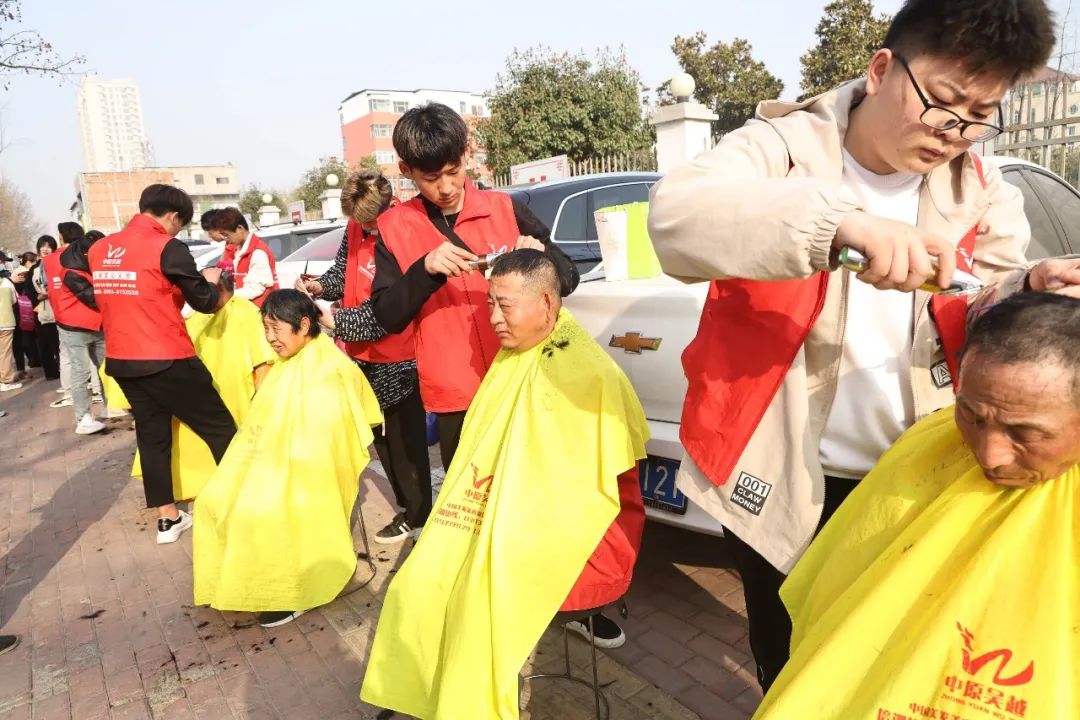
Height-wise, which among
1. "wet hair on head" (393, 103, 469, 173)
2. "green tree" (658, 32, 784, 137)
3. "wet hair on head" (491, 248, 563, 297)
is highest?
"green tree" (658, 32, 784, 137)

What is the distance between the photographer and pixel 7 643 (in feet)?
11.8

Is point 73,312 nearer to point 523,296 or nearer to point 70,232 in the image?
point 70,232

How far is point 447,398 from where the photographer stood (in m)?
3.00

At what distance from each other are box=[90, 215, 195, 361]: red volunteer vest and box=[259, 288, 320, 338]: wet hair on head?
40.5 inches

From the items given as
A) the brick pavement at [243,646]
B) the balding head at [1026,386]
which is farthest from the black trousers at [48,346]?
the balding head at [1026,386]

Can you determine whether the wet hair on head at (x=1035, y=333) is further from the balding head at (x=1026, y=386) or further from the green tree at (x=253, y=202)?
the green tree at (x=253, y=202)

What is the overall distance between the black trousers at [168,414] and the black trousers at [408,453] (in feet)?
3.70

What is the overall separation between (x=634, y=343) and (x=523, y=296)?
0.69 meters

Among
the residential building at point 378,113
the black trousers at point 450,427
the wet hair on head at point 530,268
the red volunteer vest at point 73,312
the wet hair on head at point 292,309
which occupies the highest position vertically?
the residential building at point 378,113

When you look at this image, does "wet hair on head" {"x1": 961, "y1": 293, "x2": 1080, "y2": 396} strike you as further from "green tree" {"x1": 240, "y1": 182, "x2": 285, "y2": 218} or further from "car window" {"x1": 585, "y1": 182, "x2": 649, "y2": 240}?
"green tree" {"x1": 240, "y1": 182, "x2": 285, "y2": 218}

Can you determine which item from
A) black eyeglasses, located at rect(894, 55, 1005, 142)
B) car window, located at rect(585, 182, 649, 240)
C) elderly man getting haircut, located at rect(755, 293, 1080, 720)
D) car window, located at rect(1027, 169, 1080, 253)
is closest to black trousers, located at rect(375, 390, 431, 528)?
car window, located at rect(585, 182, 649, 240)

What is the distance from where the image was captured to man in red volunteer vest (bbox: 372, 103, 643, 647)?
2.80 metres

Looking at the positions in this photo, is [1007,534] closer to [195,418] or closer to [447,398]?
[447,398]

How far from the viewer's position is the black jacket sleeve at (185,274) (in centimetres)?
436
